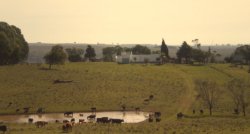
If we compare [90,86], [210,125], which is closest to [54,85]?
[90,86]

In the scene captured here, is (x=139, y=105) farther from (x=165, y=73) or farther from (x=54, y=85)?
(x=165, y=73)

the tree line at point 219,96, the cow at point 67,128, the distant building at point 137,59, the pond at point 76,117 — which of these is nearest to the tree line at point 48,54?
the distant building at point 137,59

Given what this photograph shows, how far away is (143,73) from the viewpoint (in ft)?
377

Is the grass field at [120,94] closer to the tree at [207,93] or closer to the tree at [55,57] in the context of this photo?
the tree at [207,93]

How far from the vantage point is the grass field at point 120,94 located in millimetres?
55031

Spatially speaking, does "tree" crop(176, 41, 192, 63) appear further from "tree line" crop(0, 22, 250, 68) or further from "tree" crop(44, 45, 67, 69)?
"tree" crop(44, 45, 67, 69)

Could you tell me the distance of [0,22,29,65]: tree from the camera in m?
122

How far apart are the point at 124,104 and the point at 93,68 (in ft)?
140

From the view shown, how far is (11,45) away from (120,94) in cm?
4948

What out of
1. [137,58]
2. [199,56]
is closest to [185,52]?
[199,56]

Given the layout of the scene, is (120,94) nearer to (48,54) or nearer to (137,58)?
(48,54)

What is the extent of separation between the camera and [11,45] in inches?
4966

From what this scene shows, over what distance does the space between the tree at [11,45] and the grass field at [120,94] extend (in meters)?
8.73

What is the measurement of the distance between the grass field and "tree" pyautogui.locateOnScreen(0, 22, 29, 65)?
28.6ft
